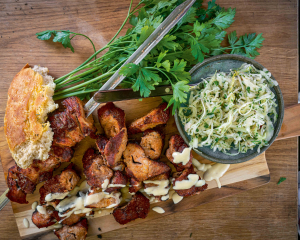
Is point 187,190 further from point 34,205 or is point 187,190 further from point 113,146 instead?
point 34,205

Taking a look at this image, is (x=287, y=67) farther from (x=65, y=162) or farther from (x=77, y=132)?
(x=65, y=162)

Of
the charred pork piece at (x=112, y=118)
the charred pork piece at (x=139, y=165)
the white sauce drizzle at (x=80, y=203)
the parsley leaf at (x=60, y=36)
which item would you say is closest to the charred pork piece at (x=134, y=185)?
the charred pork piece at (x=139, y=165)

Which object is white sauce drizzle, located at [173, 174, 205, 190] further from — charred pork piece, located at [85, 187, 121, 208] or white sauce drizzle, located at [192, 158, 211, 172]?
charred pork piece, located at [85, 187, 121, 208]

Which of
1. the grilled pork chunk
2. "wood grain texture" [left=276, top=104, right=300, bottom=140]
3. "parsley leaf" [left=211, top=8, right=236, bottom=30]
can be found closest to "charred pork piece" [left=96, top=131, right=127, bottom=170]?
the grilled pork chunk

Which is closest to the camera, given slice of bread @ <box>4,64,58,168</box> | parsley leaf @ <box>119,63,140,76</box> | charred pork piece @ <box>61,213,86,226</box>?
parsley leaf @ <box>119,63,140,76</box>

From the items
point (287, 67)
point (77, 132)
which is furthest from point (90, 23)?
point (287, 67)
